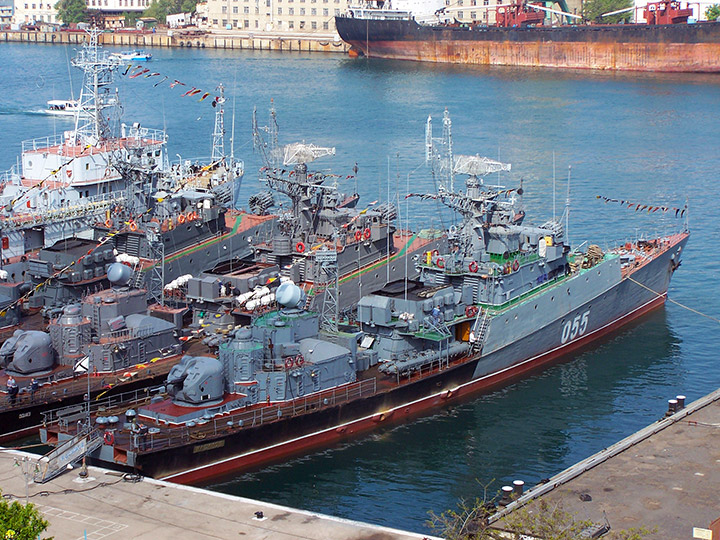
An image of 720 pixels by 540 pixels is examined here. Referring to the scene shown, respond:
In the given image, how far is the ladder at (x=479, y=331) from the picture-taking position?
44938 mm

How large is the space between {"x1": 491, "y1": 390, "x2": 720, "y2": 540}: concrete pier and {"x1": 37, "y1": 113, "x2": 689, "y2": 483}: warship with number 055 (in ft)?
34.1

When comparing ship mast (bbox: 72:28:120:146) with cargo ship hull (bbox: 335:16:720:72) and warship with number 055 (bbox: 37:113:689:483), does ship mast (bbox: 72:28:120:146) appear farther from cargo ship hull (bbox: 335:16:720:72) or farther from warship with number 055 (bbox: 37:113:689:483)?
cargo ship hull (bbox: 335:16:720:72)

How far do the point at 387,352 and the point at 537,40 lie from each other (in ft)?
356

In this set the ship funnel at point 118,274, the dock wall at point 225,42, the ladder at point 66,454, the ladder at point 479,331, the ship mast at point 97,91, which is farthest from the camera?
the dock wall at point 225,42

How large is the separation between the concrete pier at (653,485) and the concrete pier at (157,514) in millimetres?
4644

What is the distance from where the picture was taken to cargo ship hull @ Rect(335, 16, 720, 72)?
5359 inches

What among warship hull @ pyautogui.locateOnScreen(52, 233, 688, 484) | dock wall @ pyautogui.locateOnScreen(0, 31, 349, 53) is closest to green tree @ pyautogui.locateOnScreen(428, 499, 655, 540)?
warship hull @ pyautogui.locateOnScreen(52, 233, 688, 484)

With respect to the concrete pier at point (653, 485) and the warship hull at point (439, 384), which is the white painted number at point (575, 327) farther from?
the concrete pier at point (653, 485)

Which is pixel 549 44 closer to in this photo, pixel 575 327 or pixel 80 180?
pixel 80 180

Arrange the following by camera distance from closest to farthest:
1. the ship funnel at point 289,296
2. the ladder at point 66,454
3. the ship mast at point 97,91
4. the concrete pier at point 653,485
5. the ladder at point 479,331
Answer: the concrete pier at point 653,485 → the ladder at point 66,454 → the ship funnel at point 289,296 → the ladder at point 479,331 → the ship mast at point 97,91

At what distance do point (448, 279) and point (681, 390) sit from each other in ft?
35.5

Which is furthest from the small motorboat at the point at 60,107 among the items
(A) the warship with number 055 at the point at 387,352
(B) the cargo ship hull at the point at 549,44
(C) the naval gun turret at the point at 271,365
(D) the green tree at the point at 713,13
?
(D) the green tree at the point at 713,13

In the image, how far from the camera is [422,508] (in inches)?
1411

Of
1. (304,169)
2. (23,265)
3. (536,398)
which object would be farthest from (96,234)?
(536,398)
